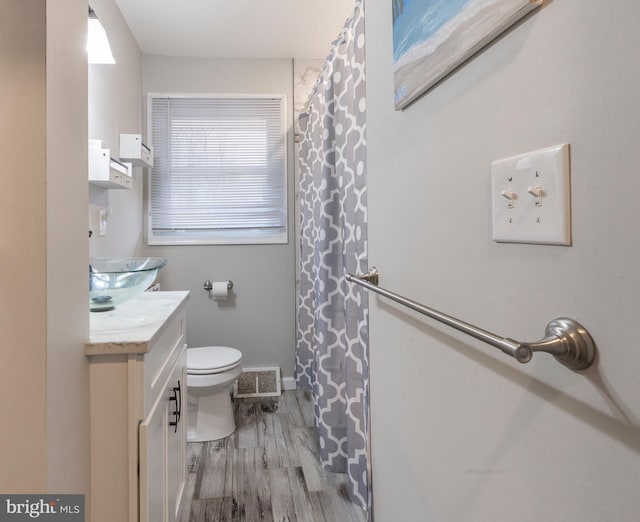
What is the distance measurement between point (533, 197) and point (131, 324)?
1093 millimetres

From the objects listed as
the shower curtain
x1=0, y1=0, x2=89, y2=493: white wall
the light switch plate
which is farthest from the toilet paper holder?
the light switch plate

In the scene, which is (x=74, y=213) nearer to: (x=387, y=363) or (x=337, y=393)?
(x=387, y=363)

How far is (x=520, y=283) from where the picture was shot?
0.53m

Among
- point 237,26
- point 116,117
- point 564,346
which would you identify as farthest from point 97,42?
point 564,346

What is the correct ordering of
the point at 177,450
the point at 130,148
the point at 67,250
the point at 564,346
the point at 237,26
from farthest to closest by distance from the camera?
the point at 237,26 < the point at 130,148 < the point at 177,450 < the point at 67,250 < the point at 564,346

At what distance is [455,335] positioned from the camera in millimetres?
706

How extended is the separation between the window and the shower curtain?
53cm

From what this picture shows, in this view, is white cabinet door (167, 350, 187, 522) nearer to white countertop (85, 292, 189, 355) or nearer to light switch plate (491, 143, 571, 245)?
white countertop (85, 292, 189, 355)

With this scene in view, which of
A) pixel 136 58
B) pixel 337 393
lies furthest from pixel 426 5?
pixel 136 58

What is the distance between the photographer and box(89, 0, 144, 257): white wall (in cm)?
188

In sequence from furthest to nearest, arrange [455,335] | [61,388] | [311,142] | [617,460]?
[311,142], [61,388], [455,335], [617,460]

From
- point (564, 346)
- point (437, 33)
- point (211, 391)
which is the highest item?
point (437, 33)

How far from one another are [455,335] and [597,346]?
0.98 feet

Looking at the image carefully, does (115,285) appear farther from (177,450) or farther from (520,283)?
(520,283)
